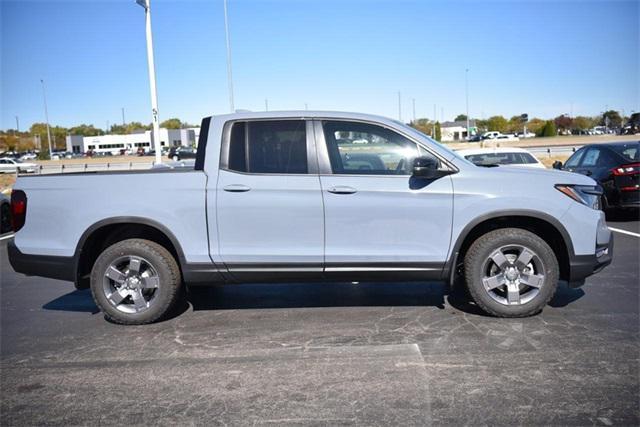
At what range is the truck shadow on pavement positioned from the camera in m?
5.62

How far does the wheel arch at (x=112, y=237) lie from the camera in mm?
4957

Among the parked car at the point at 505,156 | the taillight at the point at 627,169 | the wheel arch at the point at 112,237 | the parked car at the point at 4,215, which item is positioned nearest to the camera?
the wheel arch at the point at 112,237

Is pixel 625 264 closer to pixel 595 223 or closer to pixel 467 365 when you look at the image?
pixel 595 223

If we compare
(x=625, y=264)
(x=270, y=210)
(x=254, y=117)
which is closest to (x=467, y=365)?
(x=270, y=210)

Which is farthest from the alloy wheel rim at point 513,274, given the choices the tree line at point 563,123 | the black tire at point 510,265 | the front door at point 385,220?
the tree line at point 563,123

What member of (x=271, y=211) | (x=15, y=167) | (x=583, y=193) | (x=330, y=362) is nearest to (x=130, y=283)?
(x=271, y=211)

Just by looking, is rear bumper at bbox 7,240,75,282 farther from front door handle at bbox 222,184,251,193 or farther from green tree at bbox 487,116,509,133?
green tree at bbox 487,116,509,133

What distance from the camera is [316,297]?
5.95m

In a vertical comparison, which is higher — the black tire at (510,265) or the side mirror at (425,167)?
the side mirror at (425,167)

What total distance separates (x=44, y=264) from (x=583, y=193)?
5040 mm

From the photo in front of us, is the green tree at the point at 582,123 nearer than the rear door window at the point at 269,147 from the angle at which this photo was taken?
No

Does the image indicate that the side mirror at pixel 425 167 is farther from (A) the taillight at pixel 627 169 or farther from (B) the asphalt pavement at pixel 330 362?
(A) the taillight at pixel 627 169

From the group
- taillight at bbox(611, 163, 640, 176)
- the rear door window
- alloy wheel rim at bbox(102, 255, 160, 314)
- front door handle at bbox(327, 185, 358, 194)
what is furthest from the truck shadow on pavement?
taillight at bbox(611, 163, 640, 176)

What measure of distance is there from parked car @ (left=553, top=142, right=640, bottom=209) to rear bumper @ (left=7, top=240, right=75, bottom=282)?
8.44m
